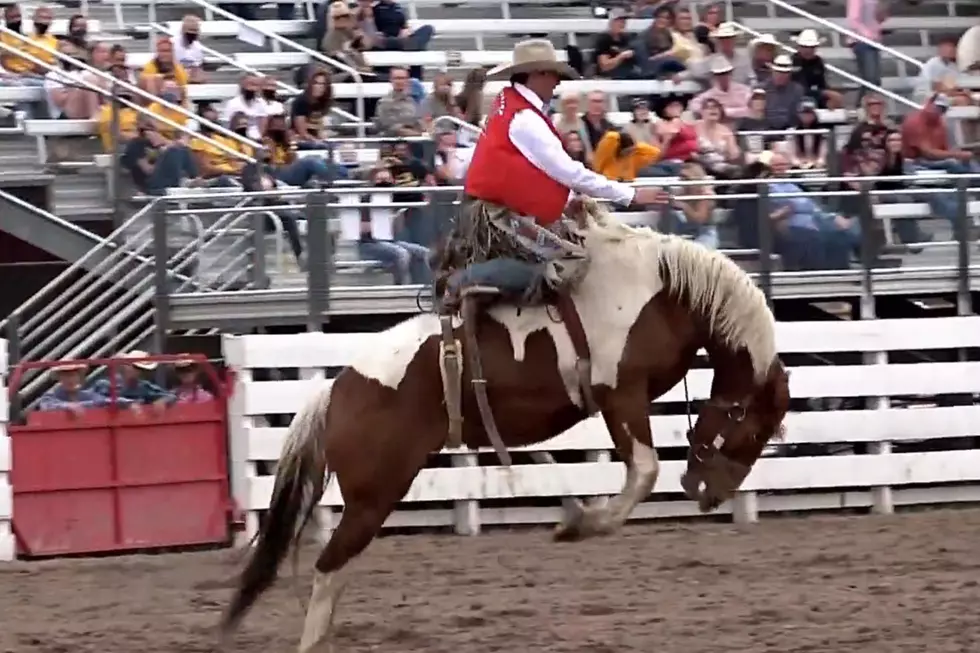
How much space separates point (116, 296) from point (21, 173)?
1526 millimetres

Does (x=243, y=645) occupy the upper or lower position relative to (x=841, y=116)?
lower

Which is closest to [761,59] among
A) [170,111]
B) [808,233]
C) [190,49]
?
[808,233]

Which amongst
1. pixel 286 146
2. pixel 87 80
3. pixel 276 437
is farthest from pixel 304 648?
pixel 87 80

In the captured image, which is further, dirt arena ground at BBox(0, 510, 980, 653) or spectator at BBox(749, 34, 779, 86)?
spectator at BBox(749, 34, 779, 86)

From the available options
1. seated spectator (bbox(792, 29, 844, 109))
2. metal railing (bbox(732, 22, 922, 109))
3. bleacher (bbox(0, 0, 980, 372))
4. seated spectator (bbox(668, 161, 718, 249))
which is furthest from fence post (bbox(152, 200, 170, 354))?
metal railing (bbox(732, 22, 922, 109))

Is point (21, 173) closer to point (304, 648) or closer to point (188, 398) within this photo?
point (188, 398)

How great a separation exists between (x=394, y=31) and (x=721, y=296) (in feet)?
30.7

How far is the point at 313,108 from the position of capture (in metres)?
13.9

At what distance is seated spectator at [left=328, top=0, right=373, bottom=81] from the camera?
1569 cm

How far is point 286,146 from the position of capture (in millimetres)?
13141

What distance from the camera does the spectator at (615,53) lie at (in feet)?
52.8

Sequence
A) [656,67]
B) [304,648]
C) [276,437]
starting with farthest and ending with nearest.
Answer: [656,67] → [276,437] → [304,648]

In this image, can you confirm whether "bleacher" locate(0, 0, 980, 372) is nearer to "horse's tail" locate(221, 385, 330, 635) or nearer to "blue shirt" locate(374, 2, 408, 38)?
"blue shirt" locate(374, 2, 408, 38)

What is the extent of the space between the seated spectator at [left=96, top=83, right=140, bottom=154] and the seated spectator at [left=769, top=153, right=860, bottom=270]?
438 centimetres
